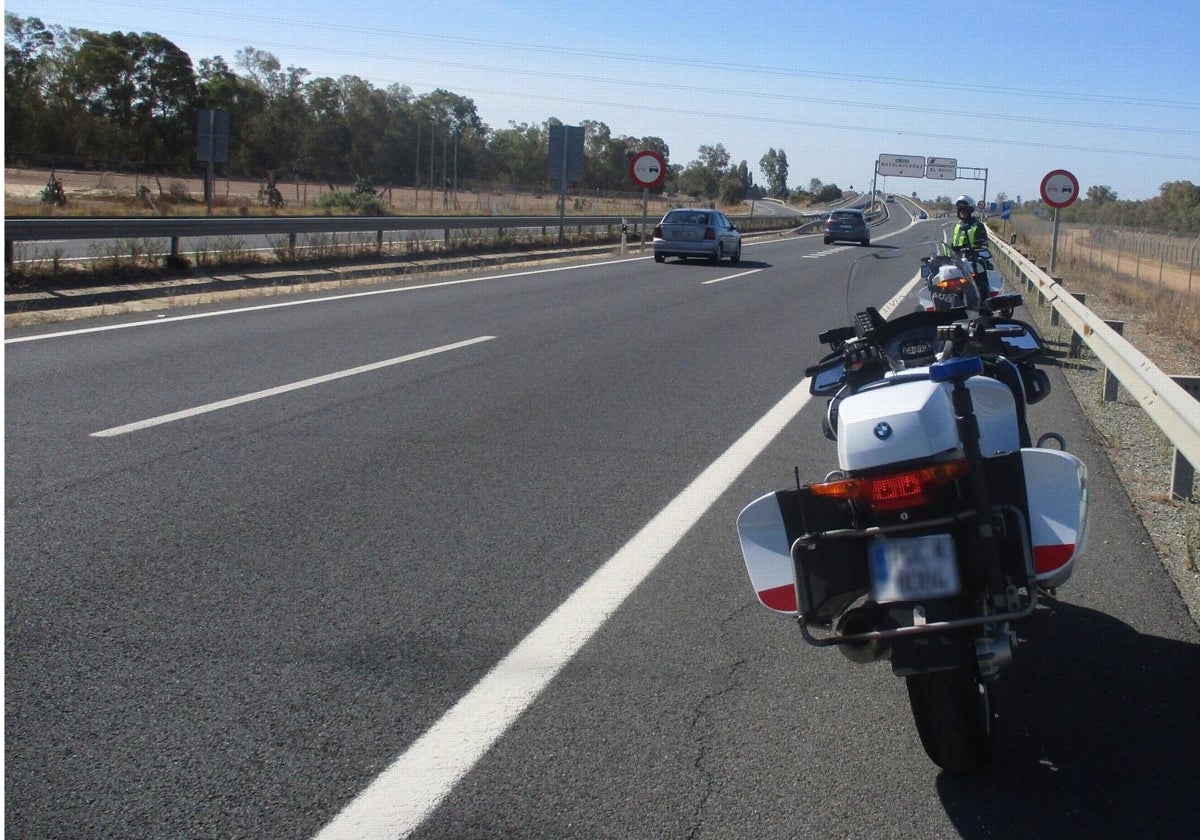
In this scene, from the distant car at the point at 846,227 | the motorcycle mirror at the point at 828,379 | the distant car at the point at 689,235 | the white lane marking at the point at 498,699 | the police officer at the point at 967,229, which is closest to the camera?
the white lane marking at the point at 498,699

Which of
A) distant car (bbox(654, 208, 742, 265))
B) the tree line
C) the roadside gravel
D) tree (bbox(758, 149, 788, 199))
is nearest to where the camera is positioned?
the roadside gravel

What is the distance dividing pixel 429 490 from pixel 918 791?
3539 millimetres

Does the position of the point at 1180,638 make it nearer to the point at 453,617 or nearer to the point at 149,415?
the point at 453,617

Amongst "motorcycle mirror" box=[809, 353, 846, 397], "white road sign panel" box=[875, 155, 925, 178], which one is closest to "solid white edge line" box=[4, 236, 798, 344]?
"motorcycle mirror" box=[809, 353, 846, 397]

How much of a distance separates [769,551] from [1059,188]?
21696 millimetres

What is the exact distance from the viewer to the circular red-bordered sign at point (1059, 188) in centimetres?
2284

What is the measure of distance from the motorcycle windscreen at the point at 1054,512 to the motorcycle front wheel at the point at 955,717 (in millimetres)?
367

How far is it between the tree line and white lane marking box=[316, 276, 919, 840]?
42.0 meters

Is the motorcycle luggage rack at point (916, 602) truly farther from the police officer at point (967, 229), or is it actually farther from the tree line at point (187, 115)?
the tree line at point (187, 115)

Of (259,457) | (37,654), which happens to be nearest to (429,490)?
(259,457)

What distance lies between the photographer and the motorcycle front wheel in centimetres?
332

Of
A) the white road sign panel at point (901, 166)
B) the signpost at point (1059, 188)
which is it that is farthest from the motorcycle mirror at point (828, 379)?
the white road sign panel at point (901, 166)

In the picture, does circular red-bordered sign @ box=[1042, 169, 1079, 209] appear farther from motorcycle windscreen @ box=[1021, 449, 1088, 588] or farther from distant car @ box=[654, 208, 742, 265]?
motorcycle windscreen @ box=[1021, 449, 1088, 588]

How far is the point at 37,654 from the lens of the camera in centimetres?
412
